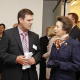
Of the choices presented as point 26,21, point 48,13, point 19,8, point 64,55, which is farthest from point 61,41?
point 48,13

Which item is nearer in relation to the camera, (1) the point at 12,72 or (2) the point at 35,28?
(1) the point at 12,72

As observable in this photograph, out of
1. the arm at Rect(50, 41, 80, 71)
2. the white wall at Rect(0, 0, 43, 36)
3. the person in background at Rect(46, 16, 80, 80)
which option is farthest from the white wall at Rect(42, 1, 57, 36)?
the arm at Rect(50, 41, 80, 71)

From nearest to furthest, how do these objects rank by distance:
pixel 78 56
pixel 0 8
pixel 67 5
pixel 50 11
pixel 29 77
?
pixel 78 56 < pixel 29 77 < pixel 0 8 < pixel 67 5 < pixel 50 11

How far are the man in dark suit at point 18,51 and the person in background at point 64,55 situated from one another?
349 mm

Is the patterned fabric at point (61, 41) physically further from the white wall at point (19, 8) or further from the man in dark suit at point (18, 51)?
the white wall at point (19, 8)

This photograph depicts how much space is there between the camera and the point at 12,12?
3.52m

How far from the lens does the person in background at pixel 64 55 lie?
152cm

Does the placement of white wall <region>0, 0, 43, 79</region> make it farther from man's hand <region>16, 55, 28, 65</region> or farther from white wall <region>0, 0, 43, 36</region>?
man's hand <region>16, 55, 28, 65</region>

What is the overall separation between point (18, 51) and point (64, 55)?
68 cm

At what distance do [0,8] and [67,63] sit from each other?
2783 millimetres

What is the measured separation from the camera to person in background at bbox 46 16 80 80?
1516 millimetres

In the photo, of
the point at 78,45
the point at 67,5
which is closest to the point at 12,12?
the point at 67,5

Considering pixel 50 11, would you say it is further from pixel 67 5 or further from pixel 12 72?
pixel 12 72

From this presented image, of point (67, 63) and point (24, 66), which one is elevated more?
point (67, 63)
